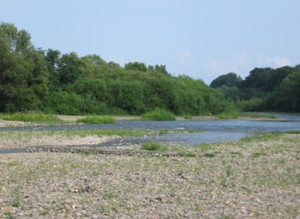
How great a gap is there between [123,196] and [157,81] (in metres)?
70.8

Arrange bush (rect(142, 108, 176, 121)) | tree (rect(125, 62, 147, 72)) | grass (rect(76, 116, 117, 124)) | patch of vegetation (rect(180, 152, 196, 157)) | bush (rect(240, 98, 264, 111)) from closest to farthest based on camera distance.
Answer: patch of vegetation (rect(180, 152, 196, 157)) → grass (rect(76, 116, 117, 124)) → bush (rect(142, 108, 176, 121)) → tree (rect(125, 62, 147, 72)) → bush (rect(240, 98, 264, 111))

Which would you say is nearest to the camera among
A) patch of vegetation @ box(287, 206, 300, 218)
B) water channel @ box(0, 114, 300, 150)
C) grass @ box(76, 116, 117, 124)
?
patch of vegetation @ box(287, 206, 300, 218)

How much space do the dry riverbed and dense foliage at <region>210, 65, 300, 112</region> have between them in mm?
85144

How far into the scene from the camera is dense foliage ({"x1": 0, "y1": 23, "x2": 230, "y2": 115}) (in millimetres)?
59750

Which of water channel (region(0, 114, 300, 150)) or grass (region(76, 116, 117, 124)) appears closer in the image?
water channel (region(0, 114, 300, 150))

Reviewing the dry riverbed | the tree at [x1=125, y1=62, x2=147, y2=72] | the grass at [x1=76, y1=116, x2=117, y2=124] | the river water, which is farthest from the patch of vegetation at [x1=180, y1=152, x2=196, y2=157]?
the tree at [x1=125, y1=62, x2=147, y2=72]

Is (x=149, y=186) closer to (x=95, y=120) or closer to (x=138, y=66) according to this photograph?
(x=95, y=120)

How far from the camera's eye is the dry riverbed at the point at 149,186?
33.6 ft

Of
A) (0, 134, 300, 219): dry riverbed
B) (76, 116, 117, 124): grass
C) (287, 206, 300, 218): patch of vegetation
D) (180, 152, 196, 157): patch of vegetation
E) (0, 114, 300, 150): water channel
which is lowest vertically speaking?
(287, 206, 300, 218): patch of vegetation

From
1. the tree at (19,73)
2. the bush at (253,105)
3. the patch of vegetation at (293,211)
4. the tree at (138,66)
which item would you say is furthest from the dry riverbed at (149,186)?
the bush at (253,105)

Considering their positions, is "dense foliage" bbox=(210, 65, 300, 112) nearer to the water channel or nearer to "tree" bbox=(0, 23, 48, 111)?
"tree" bbox=(0, 23, 48, 111)

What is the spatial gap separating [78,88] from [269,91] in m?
87.0

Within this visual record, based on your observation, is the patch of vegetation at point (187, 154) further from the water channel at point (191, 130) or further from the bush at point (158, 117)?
the bush at point (158, 117)

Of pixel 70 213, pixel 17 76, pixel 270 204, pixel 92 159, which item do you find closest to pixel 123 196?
pixel 70 213
